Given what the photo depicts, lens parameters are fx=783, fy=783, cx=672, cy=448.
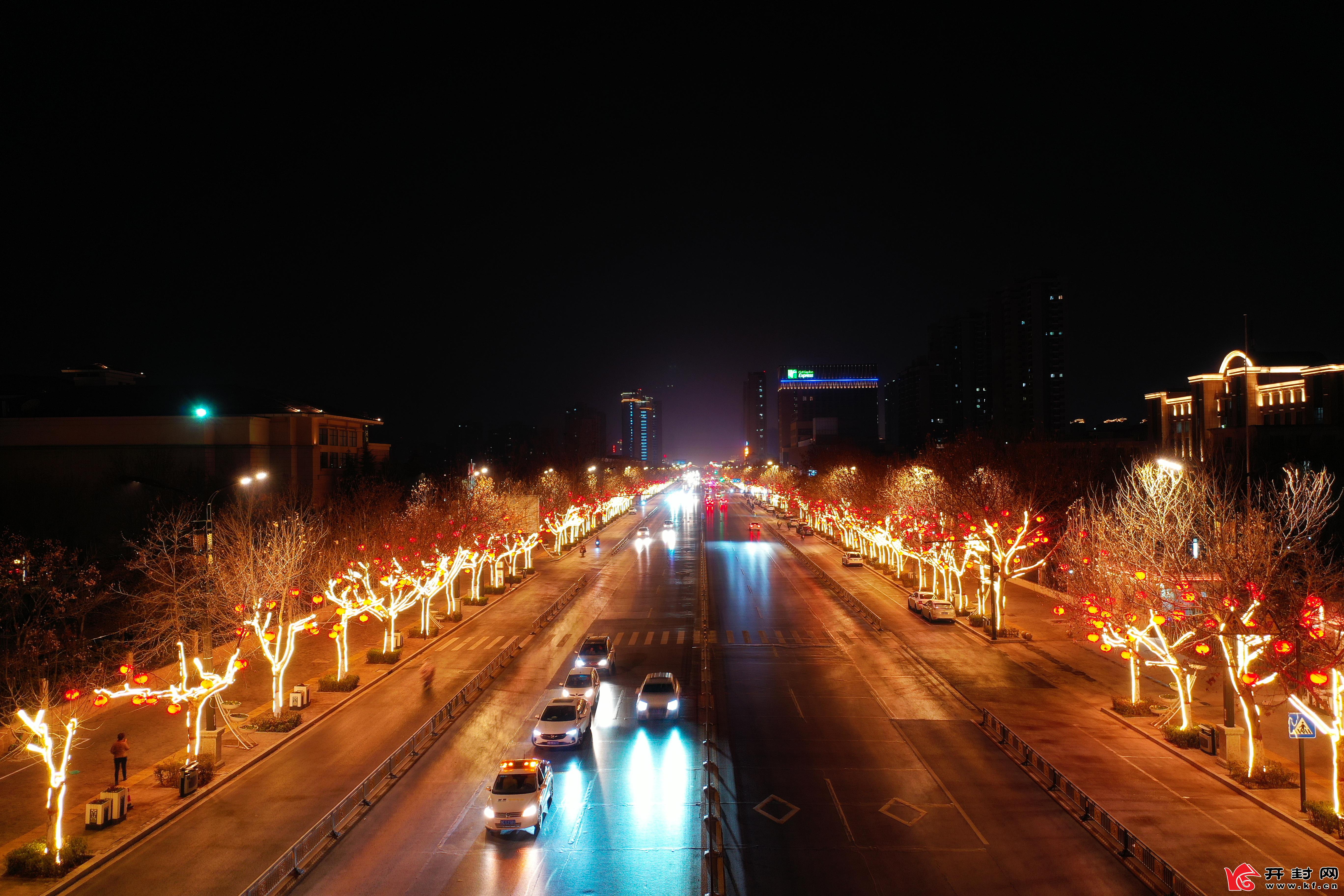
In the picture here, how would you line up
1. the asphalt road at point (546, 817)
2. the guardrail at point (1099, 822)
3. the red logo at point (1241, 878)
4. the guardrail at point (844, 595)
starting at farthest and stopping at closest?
the guardrail at point (844, 595) < the asphalt road at point (546, 817) < the red logo at point (1241, 878) < the guardrail at point (1099, 822)

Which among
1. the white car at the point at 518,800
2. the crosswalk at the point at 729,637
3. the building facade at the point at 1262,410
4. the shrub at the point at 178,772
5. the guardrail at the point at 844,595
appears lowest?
the crosswalk at the point at 729,637

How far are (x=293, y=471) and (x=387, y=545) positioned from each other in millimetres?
37285

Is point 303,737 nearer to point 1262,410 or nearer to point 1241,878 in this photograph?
point 1241,878

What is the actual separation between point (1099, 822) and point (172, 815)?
2131 centimetres

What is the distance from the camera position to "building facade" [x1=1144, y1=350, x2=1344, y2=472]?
6419 cm

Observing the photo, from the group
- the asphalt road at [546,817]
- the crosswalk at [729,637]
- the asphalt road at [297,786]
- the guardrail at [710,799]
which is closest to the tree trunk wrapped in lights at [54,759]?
the asphalt road at [297,786]

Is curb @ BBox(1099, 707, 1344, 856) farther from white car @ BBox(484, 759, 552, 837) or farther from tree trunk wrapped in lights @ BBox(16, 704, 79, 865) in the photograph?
tree trunk wrapped in lights @ BBox(16, 704, 79, 865)

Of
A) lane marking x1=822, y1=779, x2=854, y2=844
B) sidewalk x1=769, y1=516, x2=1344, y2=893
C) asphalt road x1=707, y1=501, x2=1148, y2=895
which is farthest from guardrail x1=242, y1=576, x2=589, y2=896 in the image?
sidewalk x1=769, y1=516, x2=1344, y2=893

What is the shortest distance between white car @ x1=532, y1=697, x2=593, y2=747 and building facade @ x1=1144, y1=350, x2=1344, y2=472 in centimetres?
5310

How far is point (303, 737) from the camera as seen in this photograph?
965 inches

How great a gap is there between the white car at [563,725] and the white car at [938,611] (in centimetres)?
2424

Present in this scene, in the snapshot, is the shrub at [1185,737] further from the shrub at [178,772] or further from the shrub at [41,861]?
the shrub at [41,861]

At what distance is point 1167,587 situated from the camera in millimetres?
21516

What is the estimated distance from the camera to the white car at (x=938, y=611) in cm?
4156
